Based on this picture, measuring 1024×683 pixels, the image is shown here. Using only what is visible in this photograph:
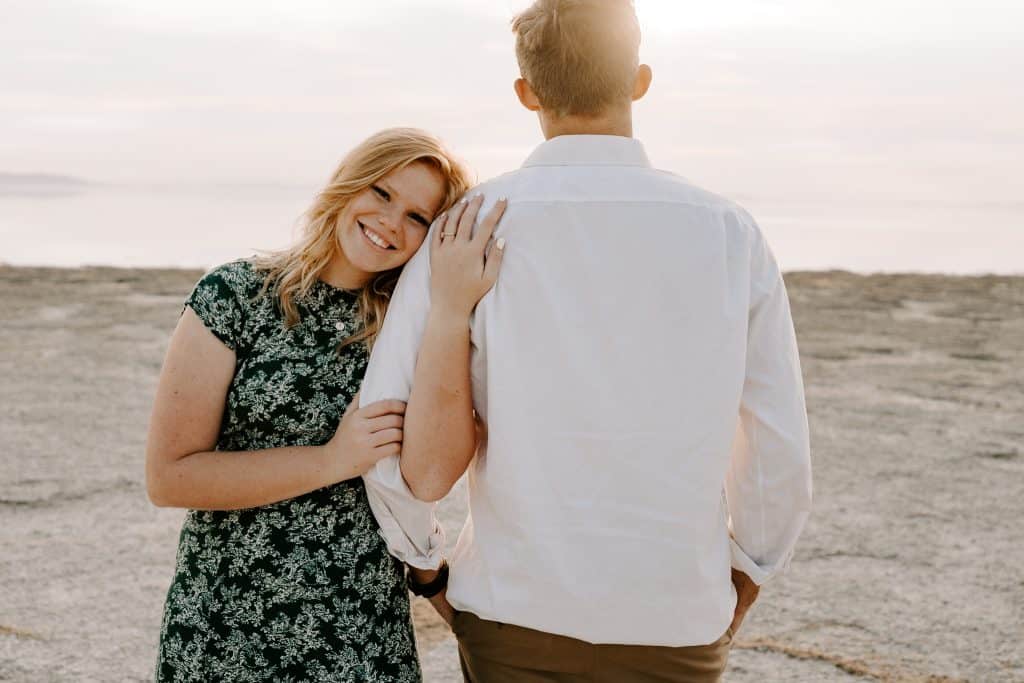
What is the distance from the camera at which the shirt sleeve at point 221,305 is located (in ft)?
6.64

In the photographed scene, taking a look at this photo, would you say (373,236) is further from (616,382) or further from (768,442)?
(768,442)

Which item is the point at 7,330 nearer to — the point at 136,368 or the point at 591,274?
the point at 136,368

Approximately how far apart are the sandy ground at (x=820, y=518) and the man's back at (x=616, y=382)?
186cm

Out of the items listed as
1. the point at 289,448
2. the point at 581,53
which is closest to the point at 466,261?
the point at 581,53

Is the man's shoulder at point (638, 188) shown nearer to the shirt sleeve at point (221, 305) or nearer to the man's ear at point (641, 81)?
the man's ear at point (641, 81)

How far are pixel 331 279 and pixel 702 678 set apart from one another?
1.04 m

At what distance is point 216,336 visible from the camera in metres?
2.03

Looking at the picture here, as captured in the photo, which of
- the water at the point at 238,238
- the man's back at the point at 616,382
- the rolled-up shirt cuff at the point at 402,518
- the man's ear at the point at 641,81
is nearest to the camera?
the man's back at the point at 616,382

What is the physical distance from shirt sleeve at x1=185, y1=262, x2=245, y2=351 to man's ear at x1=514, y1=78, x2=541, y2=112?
662 mm

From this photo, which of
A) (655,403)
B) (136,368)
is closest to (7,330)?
(136,368)

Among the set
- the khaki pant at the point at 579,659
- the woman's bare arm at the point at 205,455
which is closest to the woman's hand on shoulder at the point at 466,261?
the woman's bare arm at the point at 205,455

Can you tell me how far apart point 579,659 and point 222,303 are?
935mm

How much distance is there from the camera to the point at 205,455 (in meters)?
2.00

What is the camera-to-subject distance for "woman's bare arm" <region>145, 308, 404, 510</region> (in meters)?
1.99
